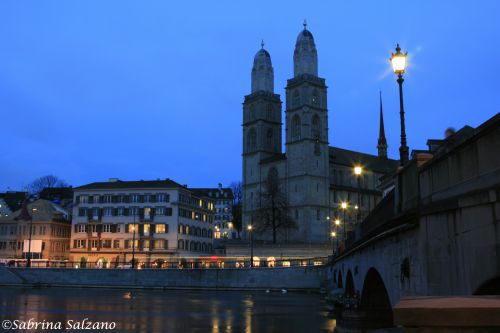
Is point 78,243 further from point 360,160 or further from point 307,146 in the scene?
point 360,160

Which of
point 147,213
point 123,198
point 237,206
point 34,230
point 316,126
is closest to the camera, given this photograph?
point 147,213

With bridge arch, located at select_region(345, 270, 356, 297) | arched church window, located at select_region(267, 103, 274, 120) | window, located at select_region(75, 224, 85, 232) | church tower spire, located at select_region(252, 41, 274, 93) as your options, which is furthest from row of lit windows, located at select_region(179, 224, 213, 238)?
bridge arch, located at select_region(345, 270, 356, 297)

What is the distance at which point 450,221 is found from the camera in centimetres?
1153

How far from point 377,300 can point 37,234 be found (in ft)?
328

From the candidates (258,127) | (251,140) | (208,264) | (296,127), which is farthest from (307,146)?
(208,264)

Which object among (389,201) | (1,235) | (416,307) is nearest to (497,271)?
(416,307)

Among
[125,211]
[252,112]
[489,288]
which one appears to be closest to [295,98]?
[252,112]

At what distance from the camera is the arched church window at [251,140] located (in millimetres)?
142500

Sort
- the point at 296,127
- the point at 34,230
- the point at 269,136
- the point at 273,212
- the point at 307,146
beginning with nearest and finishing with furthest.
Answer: the point at 34,230 < the point at 273,212 < the point at 307,146 < the point at 296,127 < the point at 269,136

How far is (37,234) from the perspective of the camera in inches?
4663

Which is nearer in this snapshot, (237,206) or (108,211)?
(108,211)

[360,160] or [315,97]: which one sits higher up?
[315,97]

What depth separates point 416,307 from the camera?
4379 millimetres

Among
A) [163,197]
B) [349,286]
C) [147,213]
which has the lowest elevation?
[349,286]
